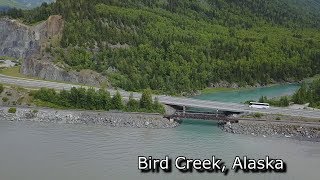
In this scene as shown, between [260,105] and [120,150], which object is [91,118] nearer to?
[120,150]

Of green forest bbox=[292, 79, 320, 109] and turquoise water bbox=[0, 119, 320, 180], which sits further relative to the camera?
green forest bbox=[292, 79, 320, 109]

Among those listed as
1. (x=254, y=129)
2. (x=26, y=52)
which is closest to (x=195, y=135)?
(x=254, y=129)

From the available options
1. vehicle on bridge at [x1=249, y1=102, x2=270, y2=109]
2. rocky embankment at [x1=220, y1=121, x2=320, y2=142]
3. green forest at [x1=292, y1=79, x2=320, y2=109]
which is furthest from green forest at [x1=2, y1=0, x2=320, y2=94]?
rocky embankment at [x1=220, y1=121, x2=320, y2=142]

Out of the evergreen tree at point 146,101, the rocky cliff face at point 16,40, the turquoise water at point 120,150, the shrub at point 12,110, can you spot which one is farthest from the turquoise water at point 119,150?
the rocky cliff face at point 16,40

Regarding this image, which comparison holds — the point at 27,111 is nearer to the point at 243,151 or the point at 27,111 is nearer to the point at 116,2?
the point at 243,151

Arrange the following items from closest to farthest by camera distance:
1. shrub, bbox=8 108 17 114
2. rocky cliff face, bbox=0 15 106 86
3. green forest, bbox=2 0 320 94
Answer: shrub, bbox=8 108 17 114
rocky cliff face, bbox=0 15 106 86
green forest, bbox=2 0 320 94

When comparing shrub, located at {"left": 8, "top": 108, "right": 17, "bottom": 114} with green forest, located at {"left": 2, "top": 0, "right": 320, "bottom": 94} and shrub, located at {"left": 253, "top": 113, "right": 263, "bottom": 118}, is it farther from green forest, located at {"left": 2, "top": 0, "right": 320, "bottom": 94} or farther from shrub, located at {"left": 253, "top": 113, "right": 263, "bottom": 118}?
shrub, located at {"left": 253, "top": 113, "right": 263, "bottom": 118}
